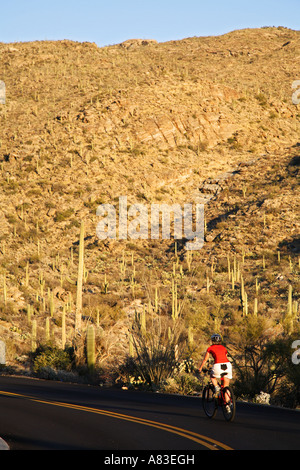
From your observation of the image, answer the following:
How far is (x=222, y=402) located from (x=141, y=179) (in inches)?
1837

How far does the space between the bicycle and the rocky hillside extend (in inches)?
494

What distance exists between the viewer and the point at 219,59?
281ft

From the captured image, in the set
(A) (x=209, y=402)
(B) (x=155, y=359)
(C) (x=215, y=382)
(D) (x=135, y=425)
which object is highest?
(C) (x=215, y=382)

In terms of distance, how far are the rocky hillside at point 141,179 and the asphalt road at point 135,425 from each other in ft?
31.6

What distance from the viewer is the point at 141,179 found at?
56.1 m

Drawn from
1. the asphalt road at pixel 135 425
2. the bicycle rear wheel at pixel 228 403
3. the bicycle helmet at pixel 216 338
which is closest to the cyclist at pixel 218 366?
the bicycle helmet at pixel 216 338

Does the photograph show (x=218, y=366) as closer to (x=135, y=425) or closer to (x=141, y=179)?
(x=135, y=425)

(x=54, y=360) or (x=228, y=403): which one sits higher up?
(x=228, y=403)

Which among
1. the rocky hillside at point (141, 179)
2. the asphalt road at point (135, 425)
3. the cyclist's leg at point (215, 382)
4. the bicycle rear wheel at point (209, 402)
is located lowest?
the asphalt road at point (135, 425)

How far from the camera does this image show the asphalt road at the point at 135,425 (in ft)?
27.0

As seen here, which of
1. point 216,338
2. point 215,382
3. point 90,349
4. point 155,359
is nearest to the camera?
point 215,382

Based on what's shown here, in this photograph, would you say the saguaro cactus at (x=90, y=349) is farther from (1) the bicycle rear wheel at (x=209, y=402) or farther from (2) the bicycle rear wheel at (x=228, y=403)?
(2) the bicycle rear wheel at (x=228, y=403)

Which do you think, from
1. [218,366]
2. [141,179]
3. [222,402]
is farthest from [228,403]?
[141,179]

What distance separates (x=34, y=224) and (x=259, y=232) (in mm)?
19669
